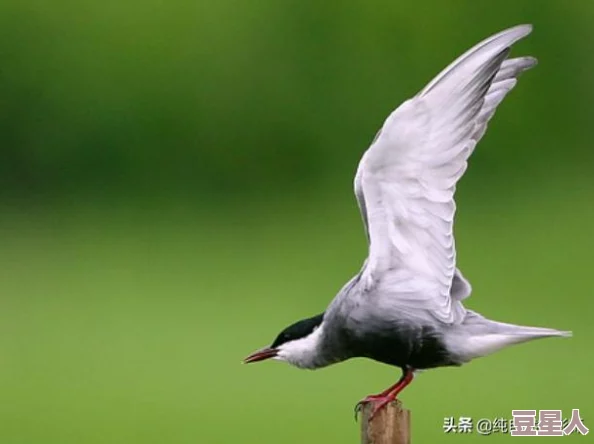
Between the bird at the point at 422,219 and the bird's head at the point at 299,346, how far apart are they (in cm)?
9

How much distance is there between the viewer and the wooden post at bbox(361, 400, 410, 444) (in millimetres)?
3795

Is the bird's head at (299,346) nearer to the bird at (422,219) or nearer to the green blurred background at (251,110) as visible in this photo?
the bird at (422,219)

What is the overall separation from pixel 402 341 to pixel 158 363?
5.11 meters

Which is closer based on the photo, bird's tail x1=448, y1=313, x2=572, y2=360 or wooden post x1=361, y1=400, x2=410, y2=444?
wooden post x1=361, y1=400, x2=410, y2=444

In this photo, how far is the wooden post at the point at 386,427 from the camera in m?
3.79

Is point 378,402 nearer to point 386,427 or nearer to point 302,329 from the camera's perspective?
point 386,427

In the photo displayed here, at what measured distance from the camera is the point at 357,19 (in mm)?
12461

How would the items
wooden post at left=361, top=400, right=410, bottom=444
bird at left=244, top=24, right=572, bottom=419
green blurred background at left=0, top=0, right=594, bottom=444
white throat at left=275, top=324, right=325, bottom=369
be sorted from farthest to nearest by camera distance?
green blurred background at left=0, top=0, right=594, bottom=444 → white throat at left=275, top=324, right=325, bottom=369 → bird at left=244, top=24, right=572, bottom=419 → wooden post at left=361, top=400, right=410, bottom=444

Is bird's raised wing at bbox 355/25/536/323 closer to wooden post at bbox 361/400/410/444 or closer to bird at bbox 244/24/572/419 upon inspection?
bird at bbox 244/24/572/419

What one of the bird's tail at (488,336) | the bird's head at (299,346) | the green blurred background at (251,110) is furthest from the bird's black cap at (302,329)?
the green blurred background at (251,110)

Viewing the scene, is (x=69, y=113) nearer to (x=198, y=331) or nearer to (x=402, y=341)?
(x=198, y=331)

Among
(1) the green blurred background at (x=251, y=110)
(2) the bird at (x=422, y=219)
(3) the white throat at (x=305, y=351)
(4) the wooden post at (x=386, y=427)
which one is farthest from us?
(1) the green blurred background at (x=251, y=110)

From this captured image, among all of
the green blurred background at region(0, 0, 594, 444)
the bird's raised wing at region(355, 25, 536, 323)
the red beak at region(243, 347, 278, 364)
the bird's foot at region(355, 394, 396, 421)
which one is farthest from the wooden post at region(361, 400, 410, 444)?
the green blurred background at region(0, 0, 594, 444)

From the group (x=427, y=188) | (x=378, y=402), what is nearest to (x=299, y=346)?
(x=378, y=402)
